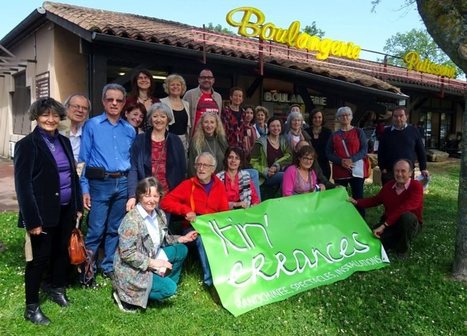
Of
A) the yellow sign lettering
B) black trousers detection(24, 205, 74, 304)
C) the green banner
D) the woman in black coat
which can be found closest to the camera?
the woman in black coat

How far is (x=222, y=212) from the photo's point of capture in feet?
13.2

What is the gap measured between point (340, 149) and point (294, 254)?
6.98ft

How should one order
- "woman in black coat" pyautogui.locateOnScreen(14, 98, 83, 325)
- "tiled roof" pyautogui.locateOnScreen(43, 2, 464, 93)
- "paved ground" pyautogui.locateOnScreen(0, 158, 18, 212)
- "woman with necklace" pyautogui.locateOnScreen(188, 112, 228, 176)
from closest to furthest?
"woman in black coat" pyautogui.locateOnScreen(14, 98, 83, 325) < "woman with necklace" pyautogui.locateOnScreen(188, 112, 228, 176) < "tiled roof" pyautogui.locateOnScreen(43, 2, 464, 93) < "paved ground" pyautogui.locateOnScreen(0, 158, 18, 212)

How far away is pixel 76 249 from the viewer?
135 inches

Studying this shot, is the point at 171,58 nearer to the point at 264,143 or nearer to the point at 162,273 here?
the point at 264,143

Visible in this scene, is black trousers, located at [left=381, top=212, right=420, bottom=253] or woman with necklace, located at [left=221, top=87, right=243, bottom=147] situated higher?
woman with necklace, located at [left=221, top=87, right=243, bottom=147]

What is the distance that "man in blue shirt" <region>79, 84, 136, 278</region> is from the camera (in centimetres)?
379

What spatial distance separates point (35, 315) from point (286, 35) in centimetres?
689

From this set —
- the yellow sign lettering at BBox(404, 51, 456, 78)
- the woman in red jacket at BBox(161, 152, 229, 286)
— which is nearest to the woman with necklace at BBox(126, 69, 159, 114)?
the woman in red jacket at BBox(161, 152, 229, 286)

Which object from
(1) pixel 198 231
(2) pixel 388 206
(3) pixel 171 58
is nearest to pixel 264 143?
(2) pixel 388 206

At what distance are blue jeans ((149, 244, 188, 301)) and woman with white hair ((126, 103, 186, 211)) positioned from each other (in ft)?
1.80

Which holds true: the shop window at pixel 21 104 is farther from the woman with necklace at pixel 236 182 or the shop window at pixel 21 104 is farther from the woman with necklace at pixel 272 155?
the woman with necklace at pixel 236 182

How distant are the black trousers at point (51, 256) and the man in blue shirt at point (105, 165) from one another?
15.6 inches

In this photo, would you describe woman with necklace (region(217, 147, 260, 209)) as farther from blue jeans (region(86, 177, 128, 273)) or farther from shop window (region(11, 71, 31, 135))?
shop window (region(11, 71, 31, 135))
